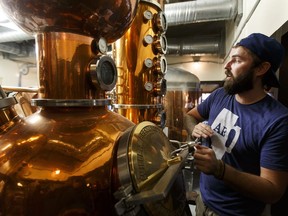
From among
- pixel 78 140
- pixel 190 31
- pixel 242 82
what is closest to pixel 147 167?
pixel 78 140

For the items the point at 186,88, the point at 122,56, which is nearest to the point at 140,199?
the point at 122,56

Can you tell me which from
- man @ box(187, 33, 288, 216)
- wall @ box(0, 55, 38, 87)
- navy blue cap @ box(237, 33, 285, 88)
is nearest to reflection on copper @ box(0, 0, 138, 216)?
man @ box(187, 33, 288, 216)

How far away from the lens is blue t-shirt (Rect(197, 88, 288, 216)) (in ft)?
3.44

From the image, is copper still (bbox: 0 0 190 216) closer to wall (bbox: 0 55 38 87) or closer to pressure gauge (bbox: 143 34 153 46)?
pressure gauge (bbox: 143 34 153 46)

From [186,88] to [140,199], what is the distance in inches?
156

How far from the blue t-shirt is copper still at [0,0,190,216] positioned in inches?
25.4

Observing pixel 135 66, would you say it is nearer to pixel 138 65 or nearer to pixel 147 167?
pixel 138 65

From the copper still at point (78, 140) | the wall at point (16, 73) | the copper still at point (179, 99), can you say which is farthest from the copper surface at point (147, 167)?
the wall at point (16, 73)

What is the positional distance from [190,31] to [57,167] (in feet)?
20.8

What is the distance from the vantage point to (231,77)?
4.42 feet

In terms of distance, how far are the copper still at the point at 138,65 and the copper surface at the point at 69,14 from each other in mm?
691

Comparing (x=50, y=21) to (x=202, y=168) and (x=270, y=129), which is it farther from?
(x=270, y=129)

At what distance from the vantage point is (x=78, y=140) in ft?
1.74

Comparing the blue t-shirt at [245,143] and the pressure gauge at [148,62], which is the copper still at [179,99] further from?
the pressure gauge at [148,62]
